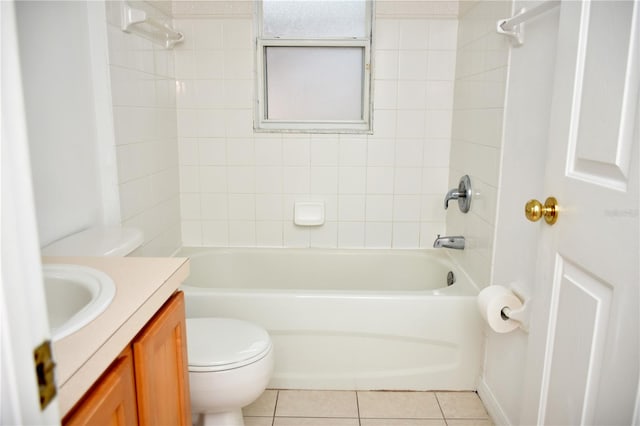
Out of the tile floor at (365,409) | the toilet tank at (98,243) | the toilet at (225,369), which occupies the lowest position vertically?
the tile floor at (365,409)

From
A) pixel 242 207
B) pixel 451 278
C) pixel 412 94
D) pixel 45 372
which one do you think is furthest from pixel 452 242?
pixel 45 372

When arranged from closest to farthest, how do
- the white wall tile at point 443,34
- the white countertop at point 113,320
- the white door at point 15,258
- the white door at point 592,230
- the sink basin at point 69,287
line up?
the white door at point 15,258 < the white countertop at point 113,320 < the white door at point 592,230 < the sink basin at point 69,287 < the white wall tile at point 443,34

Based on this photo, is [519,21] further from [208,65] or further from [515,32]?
[208,65]

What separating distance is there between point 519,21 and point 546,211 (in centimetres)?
79

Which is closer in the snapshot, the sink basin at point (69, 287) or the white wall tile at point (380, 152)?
the sink basin at point (69, 287)

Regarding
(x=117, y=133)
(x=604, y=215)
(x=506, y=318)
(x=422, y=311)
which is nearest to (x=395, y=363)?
(x=422, y=311)

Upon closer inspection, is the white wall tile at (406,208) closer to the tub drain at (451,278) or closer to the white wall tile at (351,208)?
the white wall tile at (351,208)

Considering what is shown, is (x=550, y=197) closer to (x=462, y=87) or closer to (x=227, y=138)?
(x=462, y=87)

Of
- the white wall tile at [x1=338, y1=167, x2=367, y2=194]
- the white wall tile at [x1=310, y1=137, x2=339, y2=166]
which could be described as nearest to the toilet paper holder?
the white wall tile at [x1=338, y1=167, x2=367, y2=194]

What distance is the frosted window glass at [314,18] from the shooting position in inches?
105

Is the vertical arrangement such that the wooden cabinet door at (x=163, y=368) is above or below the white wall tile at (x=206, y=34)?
below

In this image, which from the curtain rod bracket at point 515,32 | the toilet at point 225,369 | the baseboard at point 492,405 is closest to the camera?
the toilet at point 225,369

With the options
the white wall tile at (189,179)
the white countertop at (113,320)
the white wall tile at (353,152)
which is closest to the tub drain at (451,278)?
the white wall tile at (353,152)

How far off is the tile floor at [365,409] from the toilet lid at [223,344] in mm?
456
